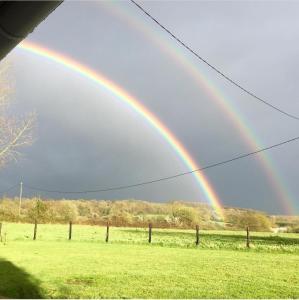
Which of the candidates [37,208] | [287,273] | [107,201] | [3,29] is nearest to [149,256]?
[287,273]

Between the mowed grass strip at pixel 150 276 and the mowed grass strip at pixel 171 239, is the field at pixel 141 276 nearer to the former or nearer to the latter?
the mowed grass strip at pixel 150 276

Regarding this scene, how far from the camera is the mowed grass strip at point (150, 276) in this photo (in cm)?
1004

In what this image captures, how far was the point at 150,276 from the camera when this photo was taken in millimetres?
12383

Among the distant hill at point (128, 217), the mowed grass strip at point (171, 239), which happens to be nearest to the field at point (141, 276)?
the mowed grass strip at point (171, 239)

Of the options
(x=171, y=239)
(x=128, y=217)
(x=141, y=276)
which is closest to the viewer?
(x=141, y=276)

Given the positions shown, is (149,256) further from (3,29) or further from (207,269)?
(3,29)

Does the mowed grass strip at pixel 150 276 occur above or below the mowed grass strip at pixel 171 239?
below

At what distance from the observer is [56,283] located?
10852mm

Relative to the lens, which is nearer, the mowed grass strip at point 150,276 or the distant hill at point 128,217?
the mowed grass strip at point 150,276

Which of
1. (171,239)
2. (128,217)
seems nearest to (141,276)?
(171,239)

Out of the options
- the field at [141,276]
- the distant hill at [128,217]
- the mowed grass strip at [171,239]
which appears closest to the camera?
the field at [141,276]

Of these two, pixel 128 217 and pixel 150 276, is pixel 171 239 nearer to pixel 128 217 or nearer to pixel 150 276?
pixel 150 276

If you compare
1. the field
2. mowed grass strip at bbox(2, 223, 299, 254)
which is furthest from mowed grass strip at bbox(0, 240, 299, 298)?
mowed grass strip at bbox(2, 223, 299, 254)

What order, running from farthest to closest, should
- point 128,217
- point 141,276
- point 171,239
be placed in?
point 128,217 → point 171,239 → point 141,276
